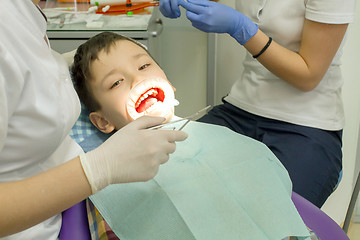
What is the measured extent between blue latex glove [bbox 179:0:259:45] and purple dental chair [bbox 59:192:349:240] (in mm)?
594

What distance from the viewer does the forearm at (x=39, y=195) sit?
0.69 meters

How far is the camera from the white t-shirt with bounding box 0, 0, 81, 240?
711 mm

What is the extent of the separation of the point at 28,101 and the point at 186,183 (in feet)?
1.41

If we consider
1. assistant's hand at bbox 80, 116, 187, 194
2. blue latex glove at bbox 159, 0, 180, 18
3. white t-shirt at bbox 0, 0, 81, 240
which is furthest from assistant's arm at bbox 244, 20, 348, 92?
white t-shirt at bbox 0, 0, 81, 240

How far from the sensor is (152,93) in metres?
1.18

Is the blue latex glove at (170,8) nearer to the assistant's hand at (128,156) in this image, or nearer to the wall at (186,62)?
the assistant's hand at (128,156)

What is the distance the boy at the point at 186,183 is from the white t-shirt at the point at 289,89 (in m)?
0.36

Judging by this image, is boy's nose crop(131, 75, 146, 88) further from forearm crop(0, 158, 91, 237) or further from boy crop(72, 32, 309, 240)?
forearm crop(0, 158, 91, 237)

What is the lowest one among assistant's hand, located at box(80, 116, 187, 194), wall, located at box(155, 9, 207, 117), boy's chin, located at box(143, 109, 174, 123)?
wall, located at box(155, 9, 207, 117)

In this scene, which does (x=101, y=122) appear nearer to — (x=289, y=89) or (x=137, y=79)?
(x=137, y=79)

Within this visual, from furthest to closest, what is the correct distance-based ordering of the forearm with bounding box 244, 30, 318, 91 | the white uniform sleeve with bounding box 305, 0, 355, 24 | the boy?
the forearm with bounding box 244, 30, 318, 91 → the white uniform sleeve with bounding box 305, 0, 355, 24 → the boy

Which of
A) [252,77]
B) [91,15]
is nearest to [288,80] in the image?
[252,77]

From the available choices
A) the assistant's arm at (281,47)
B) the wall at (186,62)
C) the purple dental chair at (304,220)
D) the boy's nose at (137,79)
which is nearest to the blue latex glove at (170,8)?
the assistant's arm at (281,47)

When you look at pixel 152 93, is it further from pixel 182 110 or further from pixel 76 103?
pixel 182 110
